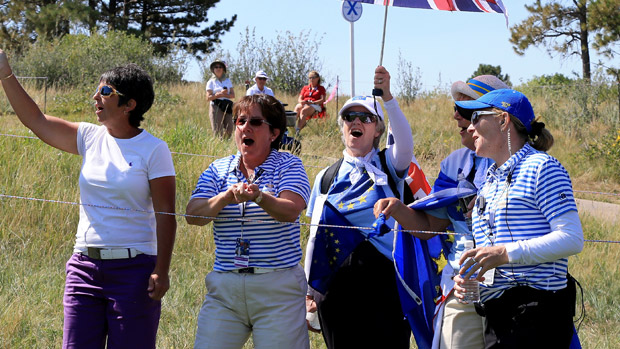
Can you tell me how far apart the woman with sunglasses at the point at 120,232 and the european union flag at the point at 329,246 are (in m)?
0.80

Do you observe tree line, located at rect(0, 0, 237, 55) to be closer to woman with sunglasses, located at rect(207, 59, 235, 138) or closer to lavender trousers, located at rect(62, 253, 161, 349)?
woman with sunglasses, located at rect(207, 59, 235, 138)

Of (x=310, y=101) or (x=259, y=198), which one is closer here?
(x=259, y=198)

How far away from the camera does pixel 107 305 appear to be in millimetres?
3453

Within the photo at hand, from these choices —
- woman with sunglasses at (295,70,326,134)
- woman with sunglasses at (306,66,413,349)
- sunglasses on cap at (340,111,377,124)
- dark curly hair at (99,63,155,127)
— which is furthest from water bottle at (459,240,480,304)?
woman with sunglasses at (295,70,326,134)

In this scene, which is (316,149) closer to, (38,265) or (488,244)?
(38,265)

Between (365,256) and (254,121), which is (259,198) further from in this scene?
(365,256)

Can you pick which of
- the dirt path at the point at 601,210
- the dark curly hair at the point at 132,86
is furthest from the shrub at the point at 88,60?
the dark curly hair at the point at 132,86

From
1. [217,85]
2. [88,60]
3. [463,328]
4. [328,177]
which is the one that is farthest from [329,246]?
[88,60]

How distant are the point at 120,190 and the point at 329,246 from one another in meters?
1.14

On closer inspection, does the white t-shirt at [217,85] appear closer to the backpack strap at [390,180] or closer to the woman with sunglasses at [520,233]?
the backpack strap at [390,180]

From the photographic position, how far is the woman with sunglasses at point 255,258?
3473 millimetres

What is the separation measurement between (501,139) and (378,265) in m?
1.05

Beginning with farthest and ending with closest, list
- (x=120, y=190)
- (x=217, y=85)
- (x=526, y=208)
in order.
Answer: (x=217, y=85)
(x=120, y=190)
(x=526, y=208)

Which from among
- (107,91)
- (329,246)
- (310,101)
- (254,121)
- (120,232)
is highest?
(310,101)
